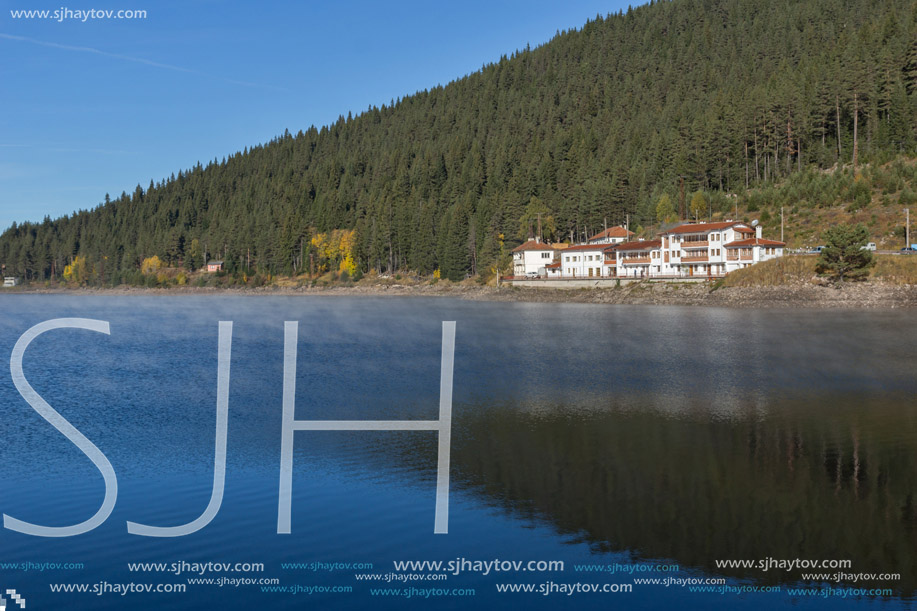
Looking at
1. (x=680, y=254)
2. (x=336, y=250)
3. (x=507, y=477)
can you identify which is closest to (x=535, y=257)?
(x=680, y=254)

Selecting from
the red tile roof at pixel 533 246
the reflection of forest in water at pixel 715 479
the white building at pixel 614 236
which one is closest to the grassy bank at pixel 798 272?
the white building at pixel 614 236

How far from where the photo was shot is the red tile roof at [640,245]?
9901 centimetres

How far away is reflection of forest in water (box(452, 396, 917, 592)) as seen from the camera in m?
14.4

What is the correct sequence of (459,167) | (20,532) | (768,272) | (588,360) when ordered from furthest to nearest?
(459,167)
(768,272)
(588,360)
(20,532)

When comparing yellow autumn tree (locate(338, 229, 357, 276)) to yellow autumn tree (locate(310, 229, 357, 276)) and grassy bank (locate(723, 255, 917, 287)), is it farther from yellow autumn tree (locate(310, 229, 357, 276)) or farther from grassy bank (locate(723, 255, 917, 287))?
grassy bank (locate(723, 255, 917, 287))

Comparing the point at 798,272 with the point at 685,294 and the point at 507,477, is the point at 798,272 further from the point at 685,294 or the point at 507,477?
the point at 507,477

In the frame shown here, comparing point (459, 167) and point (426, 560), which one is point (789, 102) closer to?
point (459, 167)

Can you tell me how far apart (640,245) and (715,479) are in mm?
86072

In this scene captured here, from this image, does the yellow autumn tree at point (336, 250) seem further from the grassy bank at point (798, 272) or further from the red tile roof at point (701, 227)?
the grassy bank at point (798, 272)

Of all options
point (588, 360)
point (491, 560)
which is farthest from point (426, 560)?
point (588, 360)

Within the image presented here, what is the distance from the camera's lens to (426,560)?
550 inches

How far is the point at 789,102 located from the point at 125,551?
4896 inches

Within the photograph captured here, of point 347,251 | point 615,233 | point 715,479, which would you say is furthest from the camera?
point 347,251

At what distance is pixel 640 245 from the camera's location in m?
101
